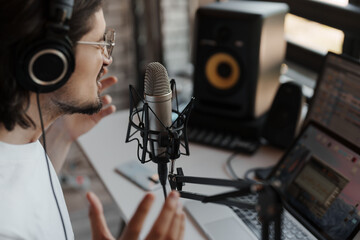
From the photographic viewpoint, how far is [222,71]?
1464 mm

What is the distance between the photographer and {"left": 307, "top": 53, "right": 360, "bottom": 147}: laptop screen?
1.11m

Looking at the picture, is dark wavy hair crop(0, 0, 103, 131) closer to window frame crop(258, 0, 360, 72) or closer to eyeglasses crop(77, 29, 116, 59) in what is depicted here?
eyeglasses crop(77, 29, 116, 59)

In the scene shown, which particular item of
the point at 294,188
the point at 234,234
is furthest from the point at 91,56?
the point at 294,188

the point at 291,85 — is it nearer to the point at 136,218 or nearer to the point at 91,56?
the point at 91,56

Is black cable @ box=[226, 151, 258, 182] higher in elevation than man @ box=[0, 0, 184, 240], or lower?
lower

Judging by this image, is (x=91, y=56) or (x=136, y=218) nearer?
(x=136, y=218)

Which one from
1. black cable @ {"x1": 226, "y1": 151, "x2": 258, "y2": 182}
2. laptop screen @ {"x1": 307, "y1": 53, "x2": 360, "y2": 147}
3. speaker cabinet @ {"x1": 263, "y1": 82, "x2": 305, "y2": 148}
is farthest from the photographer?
speaker cabinet @ {"x1": 263, "y1": 82, "x2": 305, "y2": 148}

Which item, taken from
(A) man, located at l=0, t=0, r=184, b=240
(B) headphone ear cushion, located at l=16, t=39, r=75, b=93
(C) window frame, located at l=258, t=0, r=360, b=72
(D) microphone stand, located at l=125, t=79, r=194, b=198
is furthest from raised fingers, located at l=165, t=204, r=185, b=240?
(C) window frame, located at l=258, t=0, r=360, b=72

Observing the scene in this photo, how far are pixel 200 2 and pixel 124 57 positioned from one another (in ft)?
2.22

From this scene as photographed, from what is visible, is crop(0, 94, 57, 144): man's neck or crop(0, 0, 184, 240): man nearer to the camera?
crop(0, 0, 184, 240): man

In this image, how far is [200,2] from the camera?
82.3 inches

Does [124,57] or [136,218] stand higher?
[136,218]

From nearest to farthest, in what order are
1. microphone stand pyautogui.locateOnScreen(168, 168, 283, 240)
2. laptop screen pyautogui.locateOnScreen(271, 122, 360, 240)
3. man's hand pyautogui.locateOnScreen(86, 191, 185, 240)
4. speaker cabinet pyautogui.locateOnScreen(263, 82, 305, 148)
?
microphone stand pyautogui.locateOnScreen(168, 168, 283, 240), man's hand pyautogui.locateOnScreen(86, 191, 185, 240), laptop screen pyautogui.locateOnScreen(271, 122, 360, 240), speaker cabinet pyautogui.locateOnScreen(263, 82, 305, 148)

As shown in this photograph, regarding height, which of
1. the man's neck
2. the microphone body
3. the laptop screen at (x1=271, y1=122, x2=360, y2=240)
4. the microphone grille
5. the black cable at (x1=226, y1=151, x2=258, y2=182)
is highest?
the microphone grille
